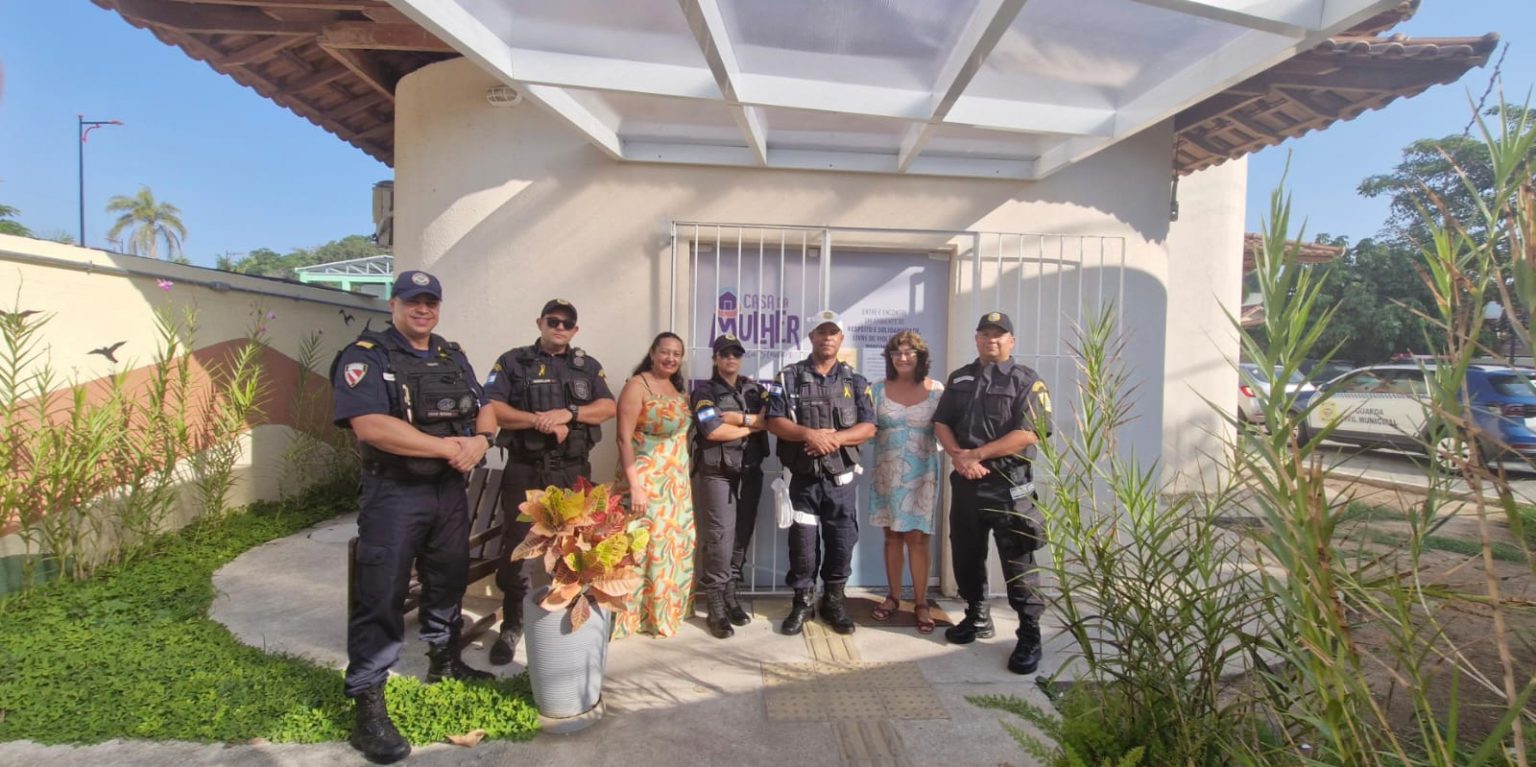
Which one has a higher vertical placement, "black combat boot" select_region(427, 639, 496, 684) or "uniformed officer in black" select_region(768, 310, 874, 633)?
"uniformed officer in black" select_region(768, 310, 874, 633)

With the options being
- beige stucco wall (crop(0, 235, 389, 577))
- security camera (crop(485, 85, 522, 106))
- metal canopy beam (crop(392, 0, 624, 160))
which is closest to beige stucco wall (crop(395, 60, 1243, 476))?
security camera (crop(485, 85, 522, 106))

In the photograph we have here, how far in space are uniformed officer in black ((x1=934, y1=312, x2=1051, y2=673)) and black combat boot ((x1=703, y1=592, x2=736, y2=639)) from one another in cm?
127

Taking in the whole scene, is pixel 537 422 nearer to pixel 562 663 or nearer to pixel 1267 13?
pixel 562 663

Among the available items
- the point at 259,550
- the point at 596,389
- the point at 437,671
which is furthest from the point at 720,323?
the point at 259,550

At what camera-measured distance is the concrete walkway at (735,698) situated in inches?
101

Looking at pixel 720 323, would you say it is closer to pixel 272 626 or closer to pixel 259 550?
pixel 272 626

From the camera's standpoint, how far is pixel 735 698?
3033 millimetres

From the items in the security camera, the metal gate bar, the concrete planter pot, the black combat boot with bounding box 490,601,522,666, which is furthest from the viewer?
the metal gate bar

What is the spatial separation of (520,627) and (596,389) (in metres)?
1.26

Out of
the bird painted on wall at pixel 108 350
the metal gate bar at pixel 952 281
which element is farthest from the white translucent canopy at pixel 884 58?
the bird painted on wall at pixel 108 350

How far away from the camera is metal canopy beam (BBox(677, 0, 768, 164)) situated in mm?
2502

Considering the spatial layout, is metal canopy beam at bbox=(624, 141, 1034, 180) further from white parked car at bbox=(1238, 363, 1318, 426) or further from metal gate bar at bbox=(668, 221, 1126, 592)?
white parked car at bbox=(1238, 363, 1318, 426)

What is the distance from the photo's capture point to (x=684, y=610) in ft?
12.4

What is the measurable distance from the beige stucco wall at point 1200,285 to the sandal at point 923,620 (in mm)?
5151
